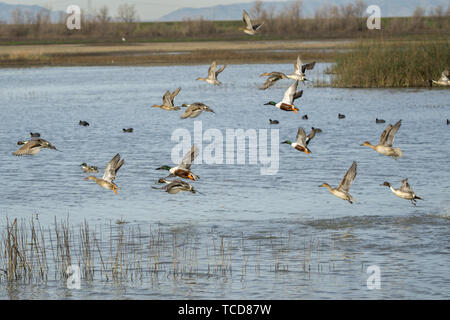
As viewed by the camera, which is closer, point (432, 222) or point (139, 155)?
point (432, 222)

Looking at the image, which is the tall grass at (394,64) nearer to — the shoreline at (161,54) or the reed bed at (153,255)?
the shoreline at (161,54)

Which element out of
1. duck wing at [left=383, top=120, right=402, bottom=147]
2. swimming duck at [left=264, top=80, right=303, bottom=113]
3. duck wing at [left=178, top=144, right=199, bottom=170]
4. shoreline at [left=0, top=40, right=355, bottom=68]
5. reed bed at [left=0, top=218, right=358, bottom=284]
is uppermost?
shoreline at [left=0, top=40, right=355, bottom=68]

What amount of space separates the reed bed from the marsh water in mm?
52

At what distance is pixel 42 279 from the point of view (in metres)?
12.9

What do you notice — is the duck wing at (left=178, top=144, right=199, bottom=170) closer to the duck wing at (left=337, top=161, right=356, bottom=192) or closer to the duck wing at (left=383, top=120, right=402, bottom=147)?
the duck wing at (left=337, top=161, right=356, bottom=192)

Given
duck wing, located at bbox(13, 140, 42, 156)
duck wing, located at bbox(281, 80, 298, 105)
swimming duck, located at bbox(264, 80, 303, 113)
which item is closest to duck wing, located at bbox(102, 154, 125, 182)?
duck wing, located at bbox(13, 140, 42, 156)

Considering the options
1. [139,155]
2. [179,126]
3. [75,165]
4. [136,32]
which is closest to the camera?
[75,165]

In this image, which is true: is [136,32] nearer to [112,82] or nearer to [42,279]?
[112,82]

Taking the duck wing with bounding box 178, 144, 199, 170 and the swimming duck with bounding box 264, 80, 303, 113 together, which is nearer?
the duck wing with bounding box 178, 144, 199, 170

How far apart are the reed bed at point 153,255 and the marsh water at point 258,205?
0.05 meters

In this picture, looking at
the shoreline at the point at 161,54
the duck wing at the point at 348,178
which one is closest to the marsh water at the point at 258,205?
the duck wing at the point at 348,178

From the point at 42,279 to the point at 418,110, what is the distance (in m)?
27.0

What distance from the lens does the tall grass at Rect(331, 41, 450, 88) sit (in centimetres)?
4081

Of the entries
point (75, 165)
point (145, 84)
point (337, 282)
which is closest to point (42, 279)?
point (337, 282)
